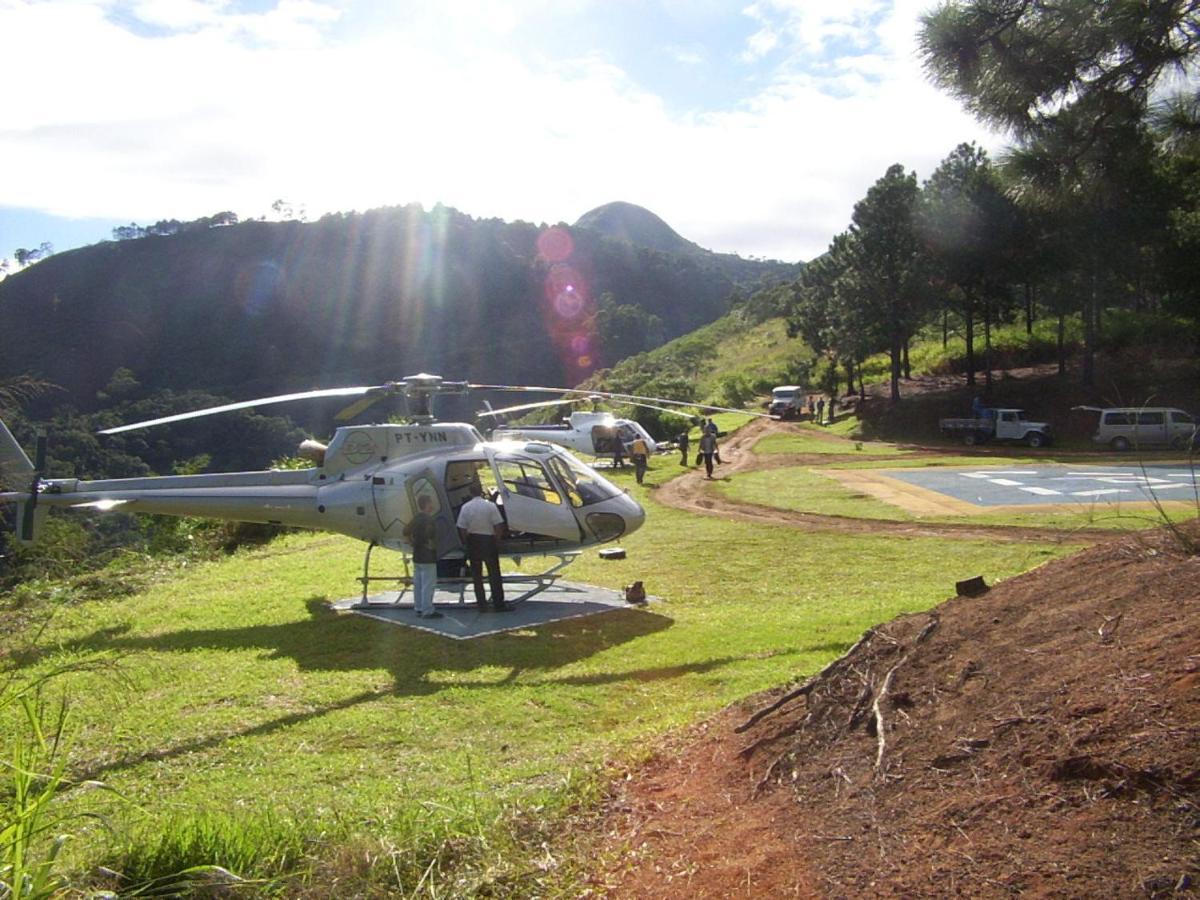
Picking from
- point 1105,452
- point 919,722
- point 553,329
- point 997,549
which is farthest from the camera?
Answer: point 553,329

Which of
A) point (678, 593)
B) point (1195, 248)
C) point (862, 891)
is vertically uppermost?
point (1195, 248)

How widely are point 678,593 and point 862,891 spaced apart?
8.12 meters

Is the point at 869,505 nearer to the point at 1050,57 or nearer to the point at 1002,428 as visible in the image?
the point at 1050,57

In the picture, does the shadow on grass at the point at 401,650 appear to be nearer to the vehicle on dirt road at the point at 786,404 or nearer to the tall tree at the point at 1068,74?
the tall tree at the point at 1068,74

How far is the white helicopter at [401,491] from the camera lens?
1068 cm

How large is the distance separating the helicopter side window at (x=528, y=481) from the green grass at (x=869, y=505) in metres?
6.28

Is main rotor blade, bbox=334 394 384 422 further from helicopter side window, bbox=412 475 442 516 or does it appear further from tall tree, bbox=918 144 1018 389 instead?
tall tree, bbox=918 144 1018 389

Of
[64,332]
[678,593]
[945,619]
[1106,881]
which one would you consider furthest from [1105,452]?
[64,332]

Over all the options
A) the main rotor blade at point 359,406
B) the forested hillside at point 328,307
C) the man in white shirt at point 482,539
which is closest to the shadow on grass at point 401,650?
the man in white shirt at point 482,539

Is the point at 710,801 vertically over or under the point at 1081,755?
under

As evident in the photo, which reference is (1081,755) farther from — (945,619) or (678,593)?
(678,593)

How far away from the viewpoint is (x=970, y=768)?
3326 mm

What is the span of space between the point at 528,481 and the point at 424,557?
1.68 m

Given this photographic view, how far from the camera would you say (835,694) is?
4441mm
